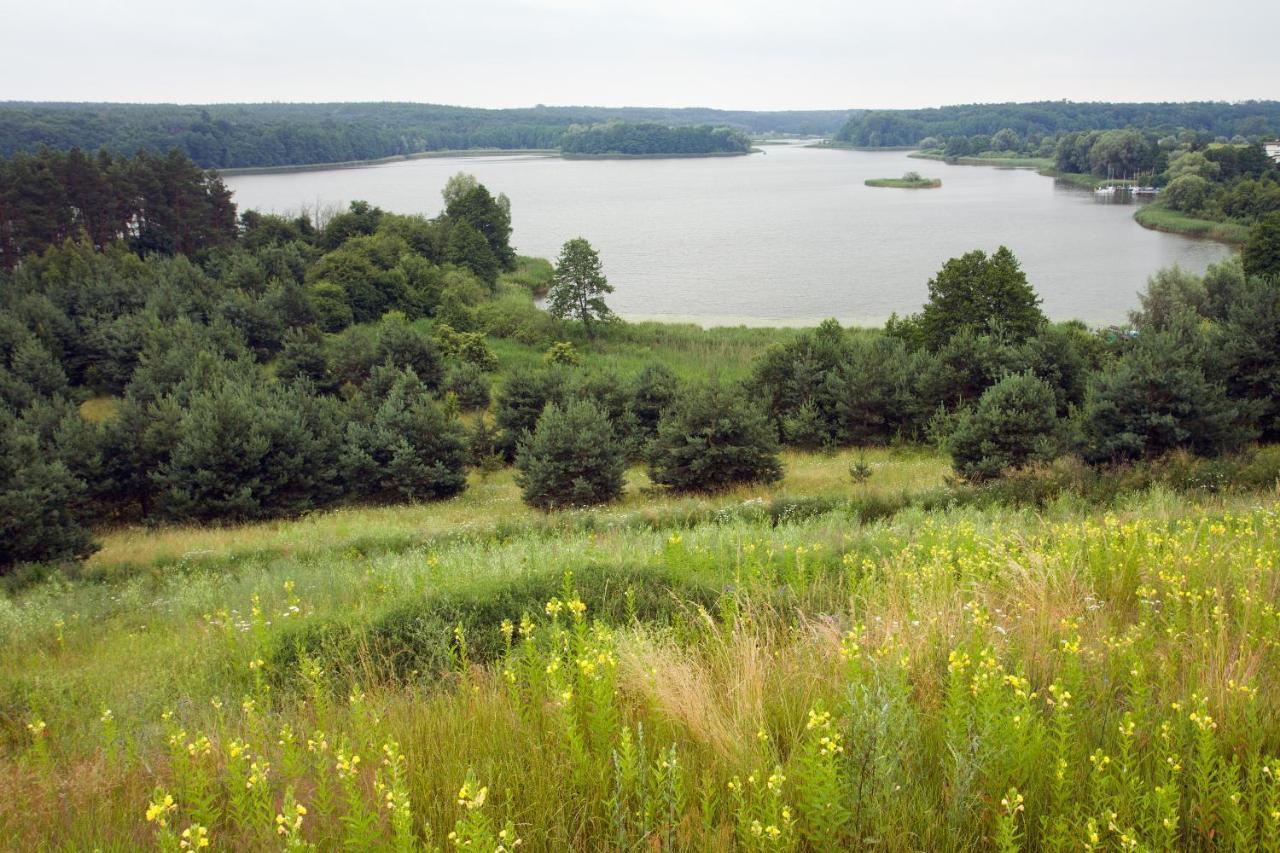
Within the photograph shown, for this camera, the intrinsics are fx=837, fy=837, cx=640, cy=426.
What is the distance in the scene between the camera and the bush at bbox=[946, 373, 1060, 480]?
1903 cm

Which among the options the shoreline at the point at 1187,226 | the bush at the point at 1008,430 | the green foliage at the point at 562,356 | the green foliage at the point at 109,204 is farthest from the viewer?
the shoreline at the point at 1187,226

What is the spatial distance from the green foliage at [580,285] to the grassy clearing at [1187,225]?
48410 mm

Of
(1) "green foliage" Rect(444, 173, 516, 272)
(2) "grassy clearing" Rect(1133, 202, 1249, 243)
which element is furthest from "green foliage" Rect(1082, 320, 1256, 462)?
(2) "grassy clearing" Rect(1133, 202, 1249, 243)

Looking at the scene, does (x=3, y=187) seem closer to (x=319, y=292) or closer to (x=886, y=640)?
(x=319, y=292)

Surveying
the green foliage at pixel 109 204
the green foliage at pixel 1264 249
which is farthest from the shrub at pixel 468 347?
the green foliage at pixel 1264 249

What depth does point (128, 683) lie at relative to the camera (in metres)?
6.32

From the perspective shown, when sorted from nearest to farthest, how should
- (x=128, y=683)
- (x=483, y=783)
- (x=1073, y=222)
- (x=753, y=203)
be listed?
(x=483, y=783), (x=128, y=683), (x=1073, y=222), (x=753, y=203)

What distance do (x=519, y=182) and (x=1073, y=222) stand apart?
93.5 metres

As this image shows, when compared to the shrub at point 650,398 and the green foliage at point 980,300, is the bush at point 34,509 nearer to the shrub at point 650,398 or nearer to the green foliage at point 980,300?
the shrub at point 650,398

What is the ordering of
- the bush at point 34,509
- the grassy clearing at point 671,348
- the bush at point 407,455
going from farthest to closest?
the grassy clearing at point 671,348 < the bush at point 407,455 < the bush at point 34,509

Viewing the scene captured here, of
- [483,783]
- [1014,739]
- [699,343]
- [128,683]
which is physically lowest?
[699,343]

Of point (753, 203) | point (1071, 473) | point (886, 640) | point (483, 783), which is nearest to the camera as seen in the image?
point (483, 783)

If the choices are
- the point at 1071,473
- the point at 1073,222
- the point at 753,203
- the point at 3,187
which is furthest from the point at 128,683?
the point at 753,203

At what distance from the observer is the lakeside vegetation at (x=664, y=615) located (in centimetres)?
323
